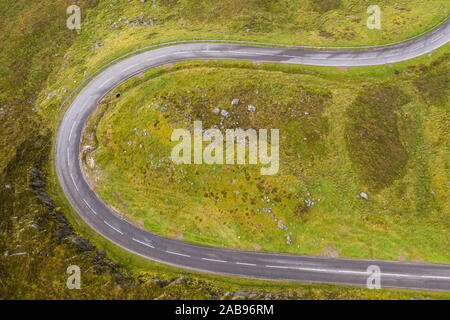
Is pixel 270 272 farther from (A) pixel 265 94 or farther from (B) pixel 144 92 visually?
(B) pixel 144 92

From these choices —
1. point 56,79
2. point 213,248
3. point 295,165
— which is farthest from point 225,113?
point 56,79

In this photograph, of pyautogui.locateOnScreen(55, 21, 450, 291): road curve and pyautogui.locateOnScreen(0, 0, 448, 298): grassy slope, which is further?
pyautogui.locateOnScreen(0, 0, 448, 298): grassy slope

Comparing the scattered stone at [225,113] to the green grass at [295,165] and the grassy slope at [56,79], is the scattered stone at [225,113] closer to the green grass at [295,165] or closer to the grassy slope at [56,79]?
the green grass at [295,165]

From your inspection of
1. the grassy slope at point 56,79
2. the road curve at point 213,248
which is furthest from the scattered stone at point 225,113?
the grassy slope at point 56,79

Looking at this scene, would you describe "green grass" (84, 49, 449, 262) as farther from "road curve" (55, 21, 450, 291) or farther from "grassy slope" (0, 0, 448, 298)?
"grassy slope" (0, 0, 448, 298)

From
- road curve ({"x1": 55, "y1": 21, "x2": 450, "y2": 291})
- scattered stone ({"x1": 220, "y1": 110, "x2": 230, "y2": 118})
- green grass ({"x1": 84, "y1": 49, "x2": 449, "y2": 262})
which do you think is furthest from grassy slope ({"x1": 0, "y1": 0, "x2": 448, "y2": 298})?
scattered stone ({"x1": 220, "y1": 110, "x2": 230, "y2": 118})

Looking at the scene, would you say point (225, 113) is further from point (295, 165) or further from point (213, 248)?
point (213, 248)
